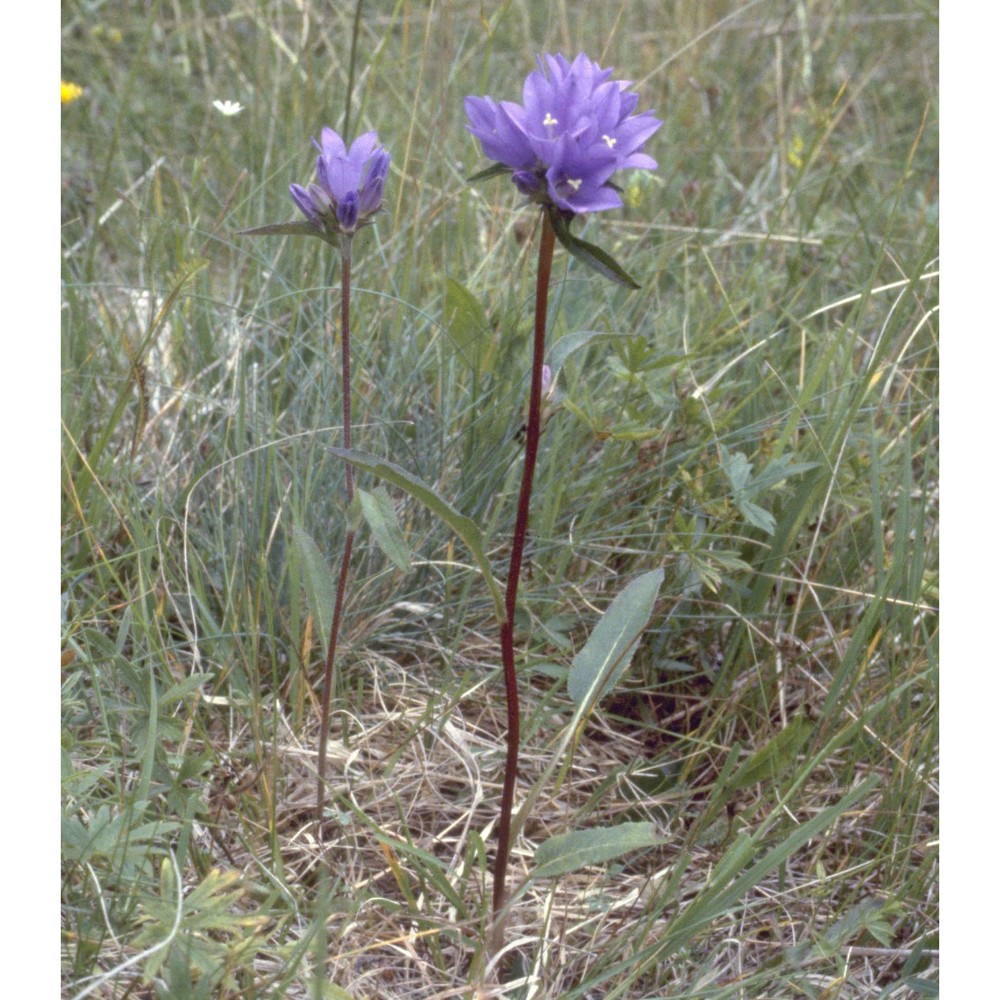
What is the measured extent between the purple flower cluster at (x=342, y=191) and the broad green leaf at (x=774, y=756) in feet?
2.24

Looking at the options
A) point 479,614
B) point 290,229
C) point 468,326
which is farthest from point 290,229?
point 479,614

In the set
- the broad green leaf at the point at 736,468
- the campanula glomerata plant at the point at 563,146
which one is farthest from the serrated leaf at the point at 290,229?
the broad green leaf at the point at 736,468

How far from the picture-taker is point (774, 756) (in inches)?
47.3

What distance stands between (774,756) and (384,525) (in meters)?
0.49

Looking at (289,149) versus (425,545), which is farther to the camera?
(289,149)

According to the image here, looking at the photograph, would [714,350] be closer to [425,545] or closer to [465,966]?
[425,545]

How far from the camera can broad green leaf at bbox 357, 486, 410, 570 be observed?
1.06 meters

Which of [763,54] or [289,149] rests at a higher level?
[763,54]

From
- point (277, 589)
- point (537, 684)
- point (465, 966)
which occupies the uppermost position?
point (277, 589)

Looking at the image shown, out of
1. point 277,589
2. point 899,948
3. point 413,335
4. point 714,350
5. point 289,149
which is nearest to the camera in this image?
point 899,948
